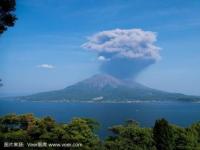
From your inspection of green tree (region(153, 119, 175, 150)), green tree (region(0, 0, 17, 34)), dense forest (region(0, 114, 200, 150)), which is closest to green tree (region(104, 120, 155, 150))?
dense forest (region(0, 114, 200, 150))

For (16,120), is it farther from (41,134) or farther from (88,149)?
(88,149)

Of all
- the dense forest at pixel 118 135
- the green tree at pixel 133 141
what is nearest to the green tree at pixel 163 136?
the dense forest at pixel 118 135

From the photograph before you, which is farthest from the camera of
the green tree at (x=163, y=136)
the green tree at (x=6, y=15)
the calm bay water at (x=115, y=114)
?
the calm bay water at (x=115, y=114)

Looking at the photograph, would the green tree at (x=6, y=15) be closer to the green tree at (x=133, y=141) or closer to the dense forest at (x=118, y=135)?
the dense forest at (x=118, y=135)

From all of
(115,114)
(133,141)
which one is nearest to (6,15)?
(133,141)

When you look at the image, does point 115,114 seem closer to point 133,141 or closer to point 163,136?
point 133,141

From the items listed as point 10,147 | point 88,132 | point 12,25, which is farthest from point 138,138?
point 12,25

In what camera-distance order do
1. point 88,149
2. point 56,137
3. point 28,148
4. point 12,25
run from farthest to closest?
point 56,137 < point 88,149 < point 28,148 < point 12,25
